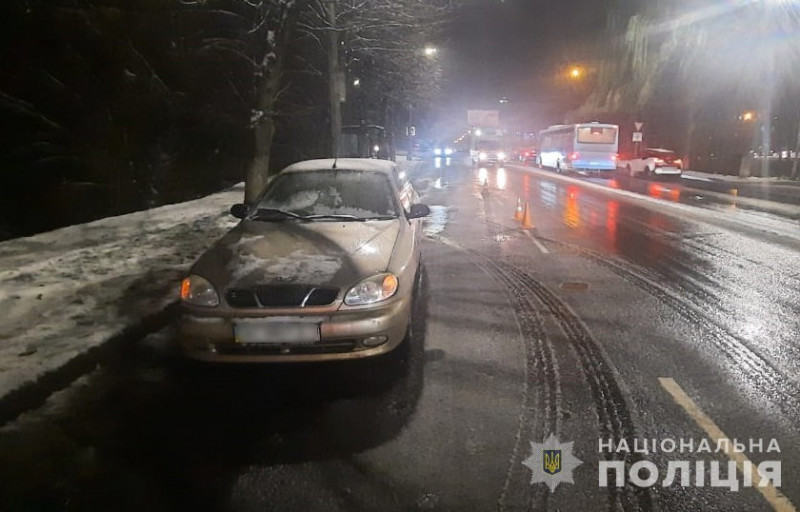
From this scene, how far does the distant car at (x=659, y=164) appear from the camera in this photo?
32.9 metres

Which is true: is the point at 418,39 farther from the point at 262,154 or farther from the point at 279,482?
the point at 279,482

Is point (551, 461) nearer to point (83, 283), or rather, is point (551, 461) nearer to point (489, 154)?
point (83, 283)

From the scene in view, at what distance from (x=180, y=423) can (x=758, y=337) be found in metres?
5.14

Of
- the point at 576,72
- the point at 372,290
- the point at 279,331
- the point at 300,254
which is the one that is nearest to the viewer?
the point at 279,331

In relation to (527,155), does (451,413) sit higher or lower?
lower

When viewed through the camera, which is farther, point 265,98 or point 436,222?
point 436,222

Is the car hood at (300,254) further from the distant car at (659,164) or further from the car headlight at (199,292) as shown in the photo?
the distant car at (659,164)

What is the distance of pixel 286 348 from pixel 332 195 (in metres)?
2.38

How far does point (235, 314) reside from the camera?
4.41m

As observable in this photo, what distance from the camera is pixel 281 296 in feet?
14.6

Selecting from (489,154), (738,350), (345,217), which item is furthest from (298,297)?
(489,154)

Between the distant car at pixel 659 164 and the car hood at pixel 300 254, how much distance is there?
30.9 meters

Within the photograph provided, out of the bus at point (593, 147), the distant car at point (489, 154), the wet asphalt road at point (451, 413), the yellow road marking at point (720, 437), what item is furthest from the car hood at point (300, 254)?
the distant car at point (489, 154)

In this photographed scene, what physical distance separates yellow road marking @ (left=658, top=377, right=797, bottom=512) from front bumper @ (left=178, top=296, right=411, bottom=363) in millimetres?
2156
